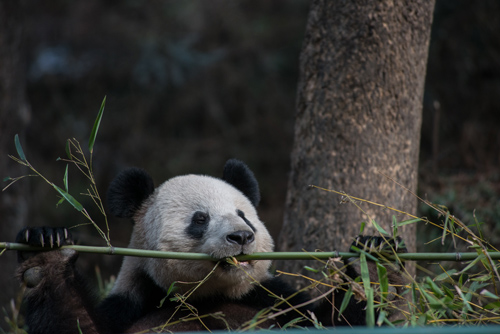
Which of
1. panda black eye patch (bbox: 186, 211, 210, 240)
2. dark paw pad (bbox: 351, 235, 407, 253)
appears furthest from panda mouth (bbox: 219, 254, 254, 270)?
dark paw pad (bbox: 351, 235, 407, 253)

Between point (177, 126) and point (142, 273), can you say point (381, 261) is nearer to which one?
point (142, 273)

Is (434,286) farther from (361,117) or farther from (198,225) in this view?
(361,117)

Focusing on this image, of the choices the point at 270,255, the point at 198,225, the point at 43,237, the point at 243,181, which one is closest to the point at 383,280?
the point at 270,255

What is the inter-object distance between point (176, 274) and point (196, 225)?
12.1 inches

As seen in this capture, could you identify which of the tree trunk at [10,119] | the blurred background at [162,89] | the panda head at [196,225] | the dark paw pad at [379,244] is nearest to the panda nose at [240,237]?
the panda head at [196,225]

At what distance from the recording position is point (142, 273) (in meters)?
3.53

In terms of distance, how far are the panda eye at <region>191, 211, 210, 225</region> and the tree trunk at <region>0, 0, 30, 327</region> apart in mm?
3811

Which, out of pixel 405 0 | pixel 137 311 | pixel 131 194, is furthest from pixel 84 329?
pixel 405 0

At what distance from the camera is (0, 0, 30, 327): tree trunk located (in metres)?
6.39

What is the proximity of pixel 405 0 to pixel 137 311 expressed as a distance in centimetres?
280

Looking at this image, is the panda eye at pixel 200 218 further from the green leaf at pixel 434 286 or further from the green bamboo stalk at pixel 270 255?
the green leaf at pixel 434 286

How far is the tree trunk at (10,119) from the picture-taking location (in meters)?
6.39

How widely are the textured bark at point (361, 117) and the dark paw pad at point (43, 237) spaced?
1789 millimetres

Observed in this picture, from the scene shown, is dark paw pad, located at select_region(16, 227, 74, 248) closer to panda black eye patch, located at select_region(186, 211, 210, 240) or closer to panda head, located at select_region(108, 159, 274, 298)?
panda head, located at select_region(108, 159, 274, 298)
